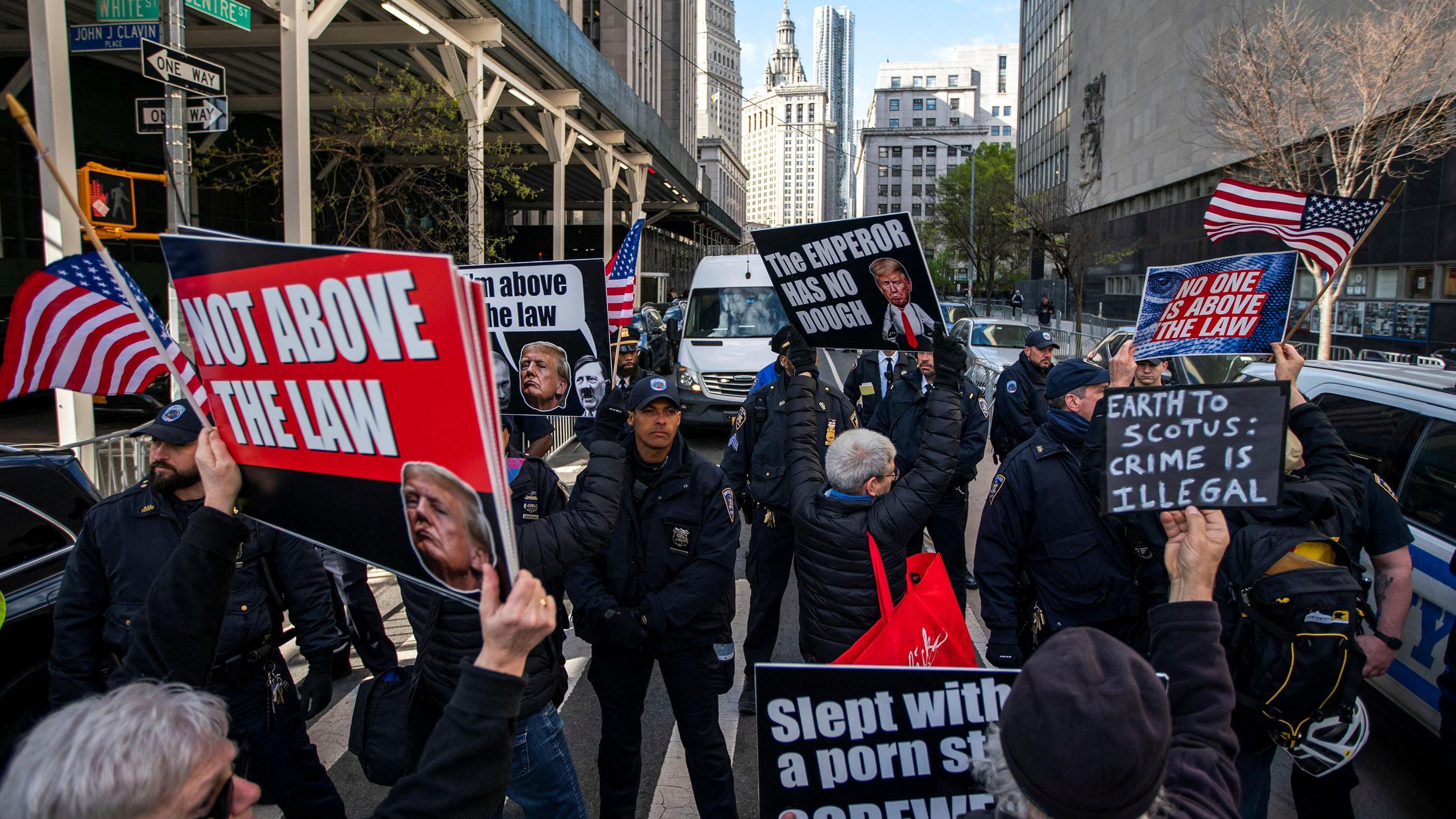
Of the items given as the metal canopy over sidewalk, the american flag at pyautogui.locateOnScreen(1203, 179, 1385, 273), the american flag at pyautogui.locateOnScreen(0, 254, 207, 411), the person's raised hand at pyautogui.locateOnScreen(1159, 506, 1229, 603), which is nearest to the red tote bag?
the person's raised hand at pyautogui.locateOnScreen(1159, 506, 1229, 603)

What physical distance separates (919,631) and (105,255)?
2.47m

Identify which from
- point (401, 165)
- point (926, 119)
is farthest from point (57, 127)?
point (926, 119)

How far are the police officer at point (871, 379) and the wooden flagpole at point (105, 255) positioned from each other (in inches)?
207

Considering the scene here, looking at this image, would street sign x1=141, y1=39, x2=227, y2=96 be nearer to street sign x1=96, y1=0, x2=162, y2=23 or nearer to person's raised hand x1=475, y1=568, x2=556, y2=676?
street sign x1=96, y1=0, x2=162, y2=23

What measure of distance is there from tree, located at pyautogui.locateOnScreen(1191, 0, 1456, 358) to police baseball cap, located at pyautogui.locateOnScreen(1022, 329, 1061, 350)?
777 cm

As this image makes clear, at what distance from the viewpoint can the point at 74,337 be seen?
410cm

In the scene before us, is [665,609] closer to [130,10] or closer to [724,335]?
[130,10]

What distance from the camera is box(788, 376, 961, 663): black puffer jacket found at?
11.0 ft

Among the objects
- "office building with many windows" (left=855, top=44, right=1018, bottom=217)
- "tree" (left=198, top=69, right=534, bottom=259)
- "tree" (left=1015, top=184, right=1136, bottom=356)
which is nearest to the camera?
"tree" (left=198, top=69, right=534, bottom=259)

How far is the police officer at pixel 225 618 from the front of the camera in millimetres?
2906

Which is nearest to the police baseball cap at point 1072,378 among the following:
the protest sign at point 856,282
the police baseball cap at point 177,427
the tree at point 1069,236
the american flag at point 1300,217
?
the protest sign at point 856,282

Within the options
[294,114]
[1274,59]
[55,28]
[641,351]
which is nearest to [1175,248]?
[1274,59]

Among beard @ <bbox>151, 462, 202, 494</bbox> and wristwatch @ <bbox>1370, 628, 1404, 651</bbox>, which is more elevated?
beard @ <bbox>151, 462, 202, 494</bbox>

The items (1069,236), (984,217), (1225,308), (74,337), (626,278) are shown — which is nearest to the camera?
(74,337)
